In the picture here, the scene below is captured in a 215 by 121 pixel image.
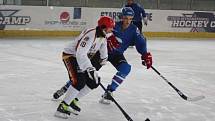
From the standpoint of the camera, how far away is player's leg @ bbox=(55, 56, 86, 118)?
359 cm

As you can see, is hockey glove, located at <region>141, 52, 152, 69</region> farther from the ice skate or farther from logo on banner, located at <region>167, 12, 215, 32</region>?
logo on banner, located at <region>167, 12, 215, 32</region>

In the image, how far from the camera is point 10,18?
934 centimetres

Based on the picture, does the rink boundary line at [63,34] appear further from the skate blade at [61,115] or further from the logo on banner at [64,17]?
the skate blade at [61,115]

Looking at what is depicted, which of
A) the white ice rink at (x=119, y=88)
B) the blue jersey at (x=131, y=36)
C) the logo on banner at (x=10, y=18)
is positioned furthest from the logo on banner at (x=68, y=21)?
the blue jersey at (x=131, y=36)

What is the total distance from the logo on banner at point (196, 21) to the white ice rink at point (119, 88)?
270 cm

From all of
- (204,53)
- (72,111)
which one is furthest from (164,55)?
(72,111)

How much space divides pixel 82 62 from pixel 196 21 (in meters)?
8.51

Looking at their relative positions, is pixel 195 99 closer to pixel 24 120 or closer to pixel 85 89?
pixel 85 89

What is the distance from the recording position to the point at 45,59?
6.95m

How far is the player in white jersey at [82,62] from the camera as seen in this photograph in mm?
3420

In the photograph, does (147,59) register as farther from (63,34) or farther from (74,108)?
(63,34)

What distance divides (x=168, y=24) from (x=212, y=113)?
715 cm

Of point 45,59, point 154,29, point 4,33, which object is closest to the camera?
point 45,59

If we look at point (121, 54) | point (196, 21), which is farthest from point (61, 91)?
point (196, 21)
